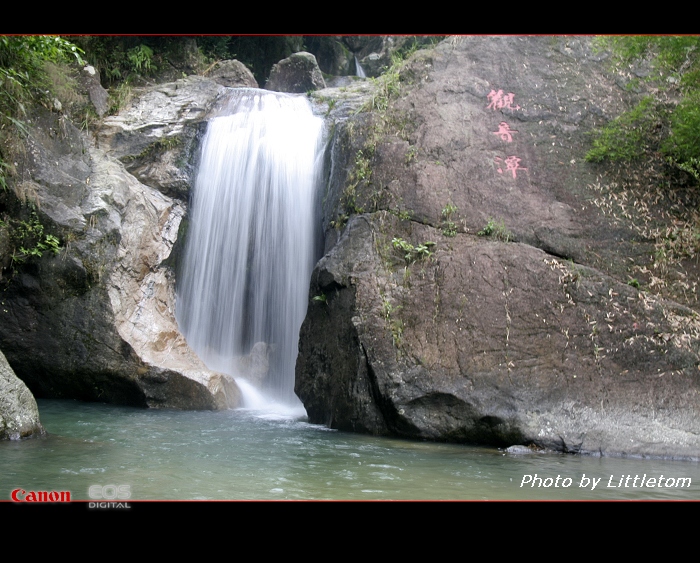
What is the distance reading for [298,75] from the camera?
14.6m

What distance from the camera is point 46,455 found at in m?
4.62

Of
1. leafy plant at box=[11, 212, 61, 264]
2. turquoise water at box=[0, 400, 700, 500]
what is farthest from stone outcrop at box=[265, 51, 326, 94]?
turquoise water at box=[0, 400, 700, 500]

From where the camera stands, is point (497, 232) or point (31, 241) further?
point (31, 241)

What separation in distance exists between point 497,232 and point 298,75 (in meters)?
9.15

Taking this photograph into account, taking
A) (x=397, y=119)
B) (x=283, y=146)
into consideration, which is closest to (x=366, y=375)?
(x=397, y=119)

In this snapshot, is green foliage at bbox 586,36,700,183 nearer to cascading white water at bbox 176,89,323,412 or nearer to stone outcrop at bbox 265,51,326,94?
cascading white water at bbox 176,89,323,412

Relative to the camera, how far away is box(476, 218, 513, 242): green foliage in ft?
24.1

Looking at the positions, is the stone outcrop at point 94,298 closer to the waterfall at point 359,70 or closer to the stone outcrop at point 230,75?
the stone outcrop at point 230,75

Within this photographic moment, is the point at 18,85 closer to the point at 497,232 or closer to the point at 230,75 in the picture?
the point at 230,75

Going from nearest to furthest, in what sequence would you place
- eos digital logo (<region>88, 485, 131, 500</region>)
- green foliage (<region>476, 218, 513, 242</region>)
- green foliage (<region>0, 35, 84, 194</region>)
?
eos digital logo (<region>88, 485, 131, 500</region>)
green foliage (<region>476, 218, 513, 242</region>)
green foliage (<region>0, 35, 84, 194</region>)

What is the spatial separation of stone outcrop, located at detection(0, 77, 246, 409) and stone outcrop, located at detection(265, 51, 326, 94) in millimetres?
6206

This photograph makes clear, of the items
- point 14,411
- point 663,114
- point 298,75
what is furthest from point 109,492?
point 298,75

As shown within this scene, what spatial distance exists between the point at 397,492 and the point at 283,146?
798 cm

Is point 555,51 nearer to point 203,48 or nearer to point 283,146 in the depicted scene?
point 283,146
